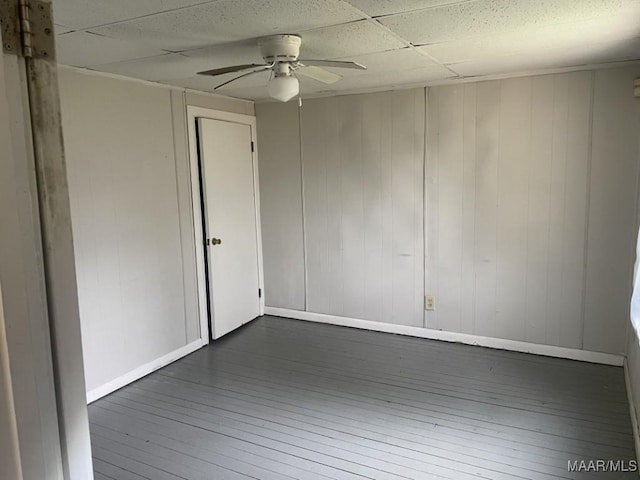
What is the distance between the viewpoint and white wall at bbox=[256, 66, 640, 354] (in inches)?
136

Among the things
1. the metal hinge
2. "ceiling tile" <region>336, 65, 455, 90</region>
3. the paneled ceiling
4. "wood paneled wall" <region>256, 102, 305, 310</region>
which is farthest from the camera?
"wood paneled wall" <region>256, 102, 305, 310</region>

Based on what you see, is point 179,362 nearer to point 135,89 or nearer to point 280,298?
point 280,298

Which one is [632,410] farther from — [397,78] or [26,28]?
[26,28]

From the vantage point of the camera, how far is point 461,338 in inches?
163

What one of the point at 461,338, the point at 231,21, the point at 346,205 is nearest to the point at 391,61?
the point at 231,21

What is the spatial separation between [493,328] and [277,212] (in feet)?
7.59

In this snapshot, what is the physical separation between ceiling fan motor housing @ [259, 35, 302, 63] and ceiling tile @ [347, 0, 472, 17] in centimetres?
47

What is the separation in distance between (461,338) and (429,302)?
0.41 m

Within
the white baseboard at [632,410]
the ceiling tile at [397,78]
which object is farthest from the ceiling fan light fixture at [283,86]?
the white baseboard at [632,410]

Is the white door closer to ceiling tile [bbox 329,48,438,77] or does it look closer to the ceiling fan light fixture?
ceiling tile [bbox 329,48,438,77]

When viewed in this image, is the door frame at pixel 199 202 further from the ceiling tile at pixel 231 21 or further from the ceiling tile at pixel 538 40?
the ceiling tile at pixel 538 40

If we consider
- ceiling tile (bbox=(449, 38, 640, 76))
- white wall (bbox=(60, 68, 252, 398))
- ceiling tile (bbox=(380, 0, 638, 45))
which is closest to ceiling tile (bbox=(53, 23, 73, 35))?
white wall (bbox=(60, 68, 252, 398))

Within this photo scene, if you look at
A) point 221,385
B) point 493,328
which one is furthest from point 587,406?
point 221,385

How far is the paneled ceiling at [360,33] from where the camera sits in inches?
79.7
